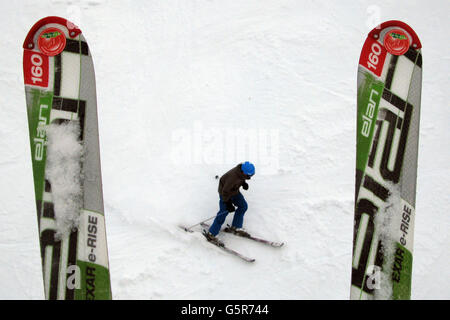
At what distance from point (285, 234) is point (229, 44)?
3.60 meters

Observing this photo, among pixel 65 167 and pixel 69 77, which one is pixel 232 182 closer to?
pixel 65 167

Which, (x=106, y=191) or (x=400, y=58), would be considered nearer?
(x=400, y=58)

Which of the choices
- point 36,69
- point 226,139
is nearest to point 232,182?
point 226,139

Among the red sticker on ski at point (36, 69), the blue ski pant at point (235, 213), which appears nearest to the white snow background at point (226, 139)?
the blue ski pant at point (235, 213)

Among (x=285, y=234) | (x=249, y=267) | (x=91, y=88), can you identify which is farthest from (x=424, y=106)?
(x=91, y=88)

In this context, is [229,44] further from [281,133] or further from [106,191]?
[106,191]

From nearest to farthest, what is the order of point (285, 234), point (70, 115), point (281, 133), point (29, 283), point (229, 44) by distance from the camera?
1. point (70, 115)
2. point (29, 283)
3. point (285, 234)
4. point (281, 133)
5. point (229, 44)

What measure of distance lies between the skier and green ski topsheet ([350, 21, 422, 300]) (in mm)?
1325

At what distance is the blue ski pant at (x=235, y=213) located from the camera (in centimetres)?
544

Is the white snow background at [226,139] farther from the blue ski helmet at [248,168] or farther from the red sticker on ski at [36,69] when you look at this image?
the red sticker on ski at [36,69]

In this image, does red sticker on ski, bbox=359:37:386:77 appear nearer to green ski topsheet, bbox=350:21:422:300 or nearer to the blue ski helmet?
green ski topsheet, bbox=350:21:422:300

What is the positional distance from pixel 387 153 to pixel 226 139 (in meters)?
2.52

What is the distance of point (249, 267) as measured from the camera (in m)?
5.48

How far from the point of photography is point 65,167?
472 cm
